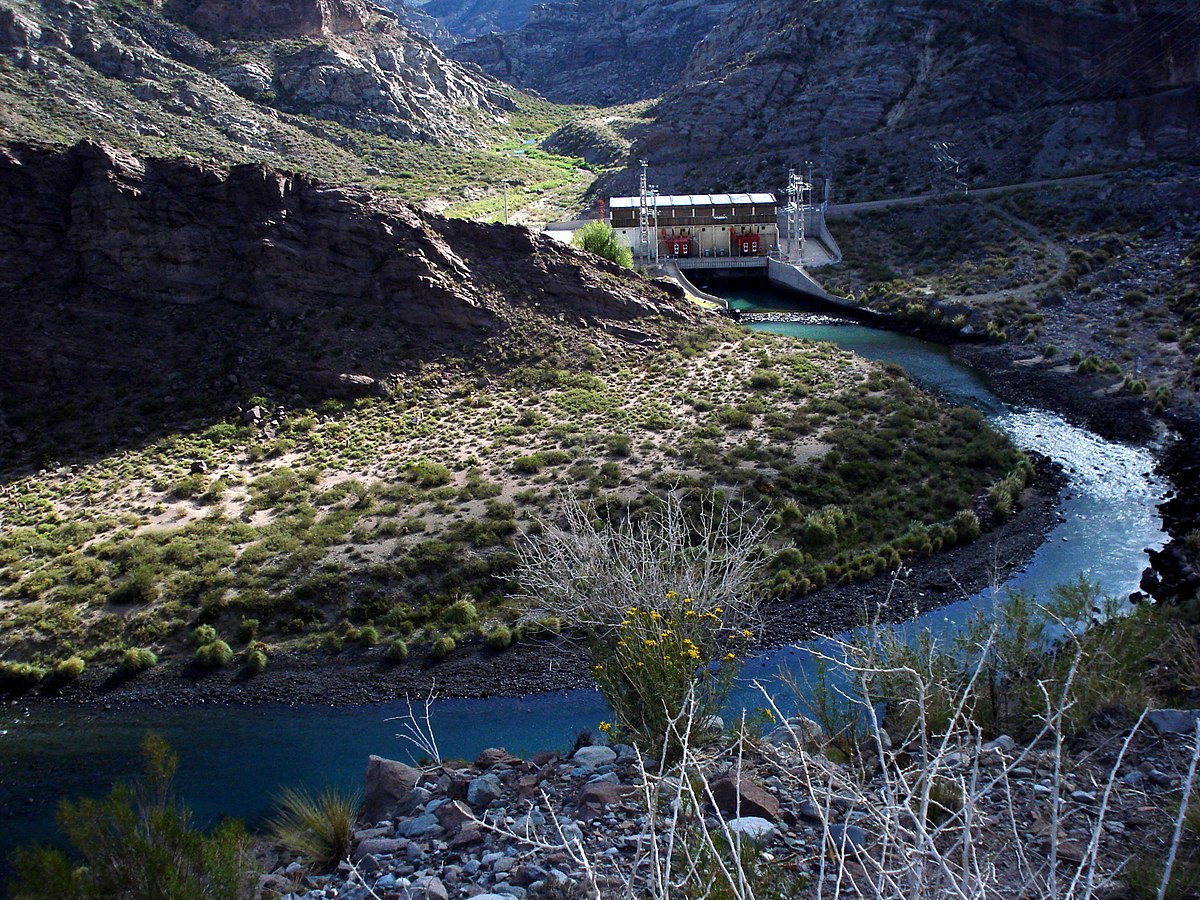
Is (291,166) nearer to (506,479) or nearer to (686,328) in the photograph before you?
(686,328)

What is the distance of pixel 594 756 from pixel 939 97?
2992 inches

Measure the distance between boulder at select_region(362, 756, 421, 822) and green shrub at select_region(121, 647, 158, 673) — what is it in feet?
32.3

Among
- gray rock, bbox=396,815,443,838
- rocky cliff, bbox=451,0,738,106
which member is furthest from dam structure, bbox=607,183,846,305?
rocky cliff, bbox=451,0,738,106

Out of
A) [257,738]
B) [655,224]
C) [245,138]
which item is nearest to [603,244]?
[655,224]

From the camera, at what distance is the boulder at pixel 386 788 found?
1286cm

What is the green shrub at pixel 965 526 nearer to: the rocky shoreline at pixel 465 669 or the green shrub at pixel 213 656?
the rocky shoreline at pixel 465 669

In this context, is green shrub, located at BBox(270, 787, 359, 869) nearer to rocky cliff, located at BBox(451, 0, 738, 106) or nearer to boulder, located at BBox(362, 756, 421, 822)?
boulder, located at BBox(362, 756, 421, 822)

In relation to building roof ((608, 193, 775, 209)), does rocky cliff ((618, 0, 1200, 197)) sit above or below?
above

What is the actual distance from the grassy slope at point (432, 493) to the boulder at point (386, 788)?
804 centimetres

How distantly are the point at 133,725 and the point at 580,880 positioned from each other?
13.8 metres

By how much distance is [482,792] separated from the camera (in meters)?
12.7

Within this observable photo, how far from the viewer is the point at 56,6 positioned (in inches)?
2625

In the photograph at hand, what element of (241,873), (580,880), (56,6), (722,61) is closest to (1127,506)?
(580,880)

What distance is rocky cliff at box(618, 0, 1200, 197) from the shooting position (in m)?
67.4
